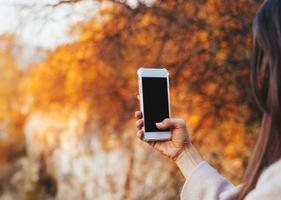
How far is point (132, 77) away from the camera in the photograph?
7.02 metres

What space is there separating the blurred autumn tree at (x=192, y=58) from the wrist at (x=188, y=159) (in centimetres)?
458

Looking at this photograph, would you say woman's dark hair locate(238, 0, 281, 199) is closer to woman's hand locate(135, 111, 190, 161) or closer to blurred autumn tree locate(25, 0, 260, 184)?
woman's hand locate(135, 111, 190, 161)

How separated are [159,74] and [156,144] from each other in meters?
0.28

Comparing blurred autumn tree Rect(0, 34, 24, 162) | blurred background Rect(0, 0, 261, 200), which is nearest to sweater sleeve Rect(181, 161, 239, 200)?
blurred background Rect(0, 0, 261, 200)

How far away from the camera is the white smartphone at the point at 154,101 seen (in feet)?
6.17

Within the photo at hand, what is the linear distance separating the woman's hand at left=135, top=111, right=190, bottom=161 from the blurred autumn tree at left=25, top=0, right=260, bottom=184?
4.53 m

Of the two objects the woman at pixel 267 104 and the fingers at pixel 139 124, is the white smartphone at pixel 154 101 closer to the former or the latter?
the fingers at pixel 139 124

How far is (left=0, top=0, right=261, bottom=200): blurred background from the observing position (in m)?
6.43

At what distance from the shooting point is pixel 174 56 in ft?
21.3

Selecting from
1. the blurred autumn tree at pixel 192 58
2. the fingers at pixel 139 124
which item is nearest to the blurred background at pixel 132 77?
the blurred autumn tree at pixel 192 58

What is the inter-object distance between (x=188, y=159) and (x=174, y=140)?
2.6 inches

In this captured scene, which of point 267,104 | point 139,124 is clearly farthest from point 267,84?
point 139,124

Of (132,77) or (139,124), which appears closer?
(139,124)

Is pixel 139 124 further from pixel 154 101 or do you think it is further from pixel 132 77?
pixel 132 77
